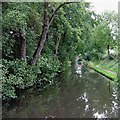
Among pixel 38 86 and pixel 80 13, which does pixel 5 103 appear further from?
pixel 80 13

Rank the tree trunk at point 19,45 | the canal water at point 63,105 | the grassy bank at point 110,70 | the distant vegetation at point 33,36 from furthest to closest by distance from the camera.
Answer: the grassy bank at point 110,70
the tree trunk at point 19,45
the distant vegetation at point 33,36
the canal water at point 63,105

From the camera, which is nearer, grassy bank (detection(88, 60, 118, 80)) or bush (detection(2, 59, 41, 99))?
bush (detection(2, 59, 41, 99))

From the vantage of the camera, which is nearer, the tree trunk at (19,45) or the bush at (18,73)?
the bush at (18,73)

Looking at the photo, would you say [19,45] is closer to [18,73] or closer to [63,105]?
[18,73]

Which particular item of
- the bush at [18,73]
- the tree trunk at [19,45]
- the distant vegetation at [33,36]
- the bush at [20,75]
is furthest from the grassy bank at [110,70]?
the tree trunk at [19,45]

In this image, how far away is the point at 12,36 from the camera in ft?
50.3

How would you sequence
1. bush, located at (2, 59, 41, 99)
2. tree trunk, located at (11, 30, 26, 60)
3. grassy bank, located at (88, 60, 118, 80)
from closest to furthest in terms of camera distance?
bush, located at (2, 59, 41, 99) → tree trunk, located at (11, 30, 26, 60) → grassy bank, located at (88, 60, 118, 80)

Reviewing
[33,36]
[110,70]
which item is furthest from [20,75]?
[110,70]

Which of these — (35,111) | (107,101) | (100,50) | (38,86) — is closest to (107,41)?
(100,50)

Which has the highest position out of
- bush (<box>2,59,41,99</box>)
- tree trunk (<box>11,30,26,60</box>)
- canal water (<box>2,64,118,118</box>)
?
tree trunk (<box>11,30,26,60</box>)

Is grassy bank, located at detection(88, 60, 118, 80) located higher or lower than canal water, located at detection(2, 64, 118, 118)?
higher

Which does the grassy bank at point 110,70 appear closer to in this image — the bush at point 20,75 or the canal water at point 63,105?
the canal water at point 63,105

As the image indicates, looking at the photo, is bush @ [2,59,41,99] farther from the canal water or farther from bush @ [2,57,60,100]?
the canal water

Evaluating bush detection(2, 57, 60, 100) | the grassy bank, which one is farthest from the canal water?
the grassy bank
